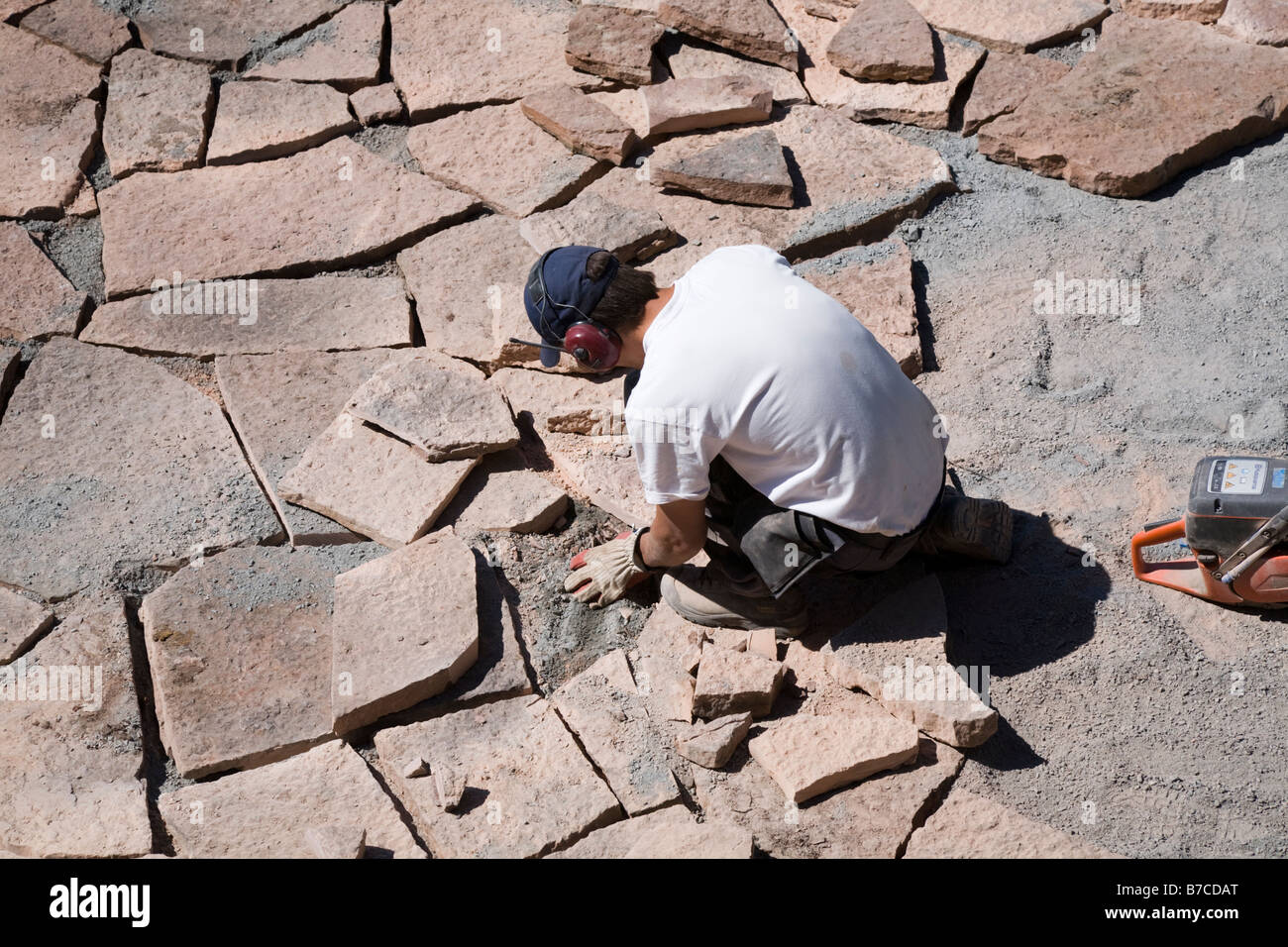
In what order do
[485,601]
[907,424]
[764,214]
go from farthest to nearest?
[764,214] → [485,601] → [907,424]

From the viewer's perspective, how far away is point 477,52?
218 inches

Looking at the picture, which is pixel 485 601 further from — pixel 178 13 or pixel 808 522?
pixel 178 13

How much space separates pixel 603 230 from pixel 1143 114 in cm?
225

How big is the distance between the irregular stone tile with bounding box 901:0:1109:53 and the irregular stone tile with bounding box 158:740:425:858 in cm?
417

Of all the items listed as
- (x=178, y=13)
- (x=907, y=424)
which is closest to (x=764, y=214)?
(x=907, y=424)

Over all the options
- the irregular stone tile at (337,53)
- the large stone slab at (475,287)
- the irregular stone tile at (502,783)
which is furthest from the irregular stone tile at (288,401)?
the irregular stone tile at (337,53)

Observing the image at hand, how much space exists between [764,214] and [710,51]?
3.81 ft

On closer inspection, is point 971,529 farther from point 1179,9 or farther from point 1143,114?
point 1179,9

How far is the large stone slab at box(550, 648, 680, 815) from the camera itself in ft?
10.2

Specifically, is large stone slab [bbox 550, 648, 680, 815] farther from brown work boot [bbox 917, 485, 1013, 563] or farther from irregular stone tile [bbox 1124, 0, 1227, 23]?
irregular stone tile [bbox 1124, 0, 1227, 23]

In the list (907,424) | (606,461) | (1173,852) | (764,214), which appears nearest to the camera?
(1173,852)

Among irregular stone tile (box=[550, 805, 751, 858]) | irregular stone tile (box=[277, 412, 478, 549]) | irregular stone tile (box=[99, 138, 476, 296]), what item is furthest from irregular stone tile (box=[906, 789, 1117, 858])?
irregular stone tile (box=[99, 138, 476, 296])

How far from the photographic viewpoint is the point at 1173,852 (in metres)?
2.90

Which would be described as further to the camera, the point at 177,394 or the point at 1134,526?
the point at 177,394
